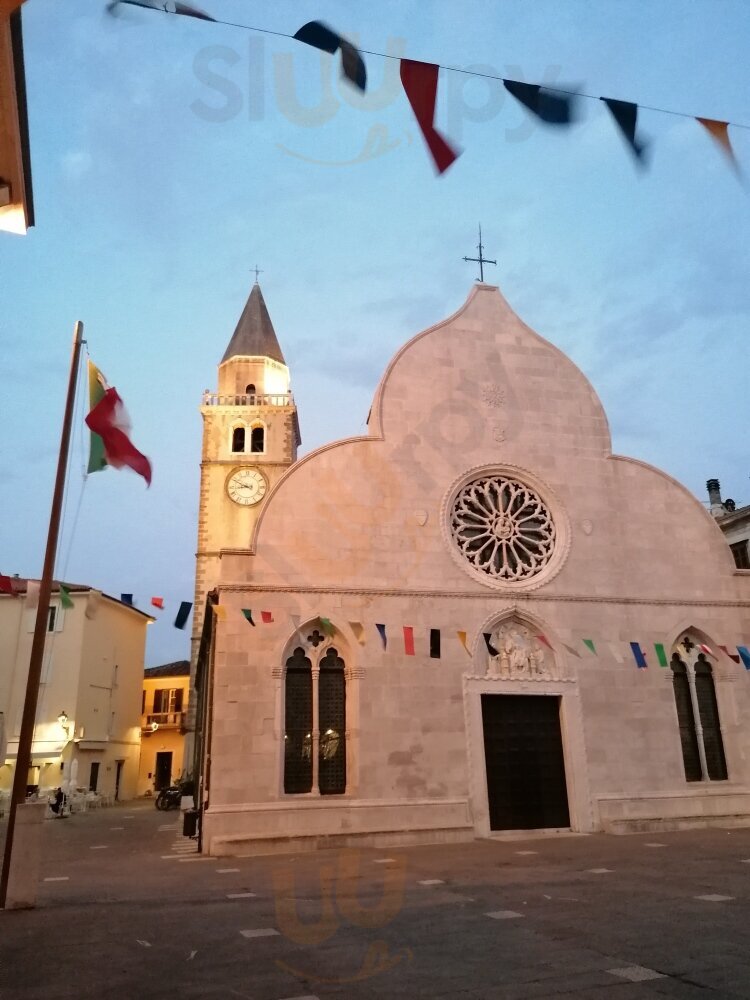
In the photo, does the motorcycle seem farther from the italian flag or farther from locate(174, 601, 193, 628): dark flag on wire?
the italian flag

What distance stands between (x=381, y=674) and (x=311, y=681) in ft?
4.88

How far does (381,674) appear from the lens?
51.4 feet

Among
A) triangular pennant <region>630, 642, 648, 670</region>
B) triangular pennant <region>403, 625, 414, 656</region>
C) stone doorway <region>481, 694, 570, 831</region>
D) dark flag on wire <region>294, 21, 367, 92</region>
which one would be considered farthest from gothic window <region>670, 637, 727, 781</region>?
dark flag on wire <region>294, 21, 367, 92</region>

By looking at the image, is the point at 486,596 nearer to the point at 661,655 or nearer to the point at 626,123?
the point at 661,655

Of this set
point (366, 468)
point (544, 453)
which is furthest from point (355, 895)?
point (544, 453)

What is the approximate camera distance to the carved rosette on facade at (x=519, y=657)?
16594 mm

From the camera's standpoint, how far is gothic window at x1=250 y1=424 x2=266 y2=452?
130 feet

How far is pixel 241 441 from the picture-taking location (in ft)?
131

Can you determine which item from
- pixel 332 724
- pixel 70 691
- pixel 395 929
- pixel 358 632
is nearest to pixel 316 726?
pixel 332 724

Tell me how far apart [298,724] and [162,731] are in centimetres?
3627

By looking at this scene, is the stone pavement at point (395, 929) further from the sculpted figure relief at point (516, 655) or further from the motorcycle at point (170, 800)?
the motorcycle at point (170, 800)

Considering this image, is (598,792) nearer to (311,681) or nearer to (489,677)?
(489,677)

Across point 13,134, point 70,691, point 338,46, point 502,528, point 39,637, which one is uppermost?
point 338,46

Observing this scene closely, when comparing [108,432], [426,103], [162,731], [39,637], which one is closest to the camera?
[426,103]
